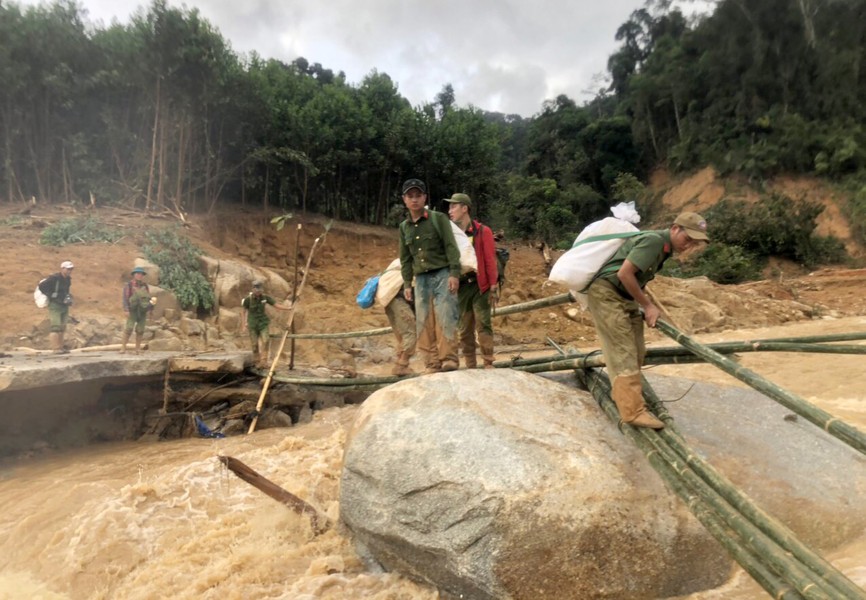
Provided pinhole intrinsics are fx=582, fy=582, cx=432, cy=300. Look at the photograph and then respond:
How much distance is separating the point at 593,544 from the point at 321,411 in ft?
18.2

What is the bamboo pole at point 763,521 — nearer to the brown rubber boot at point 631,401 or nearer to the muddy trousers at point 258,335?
the brown rubber boot at point 631,401

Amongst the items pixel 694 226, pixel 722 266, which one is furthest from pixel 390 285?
pixel 722 266

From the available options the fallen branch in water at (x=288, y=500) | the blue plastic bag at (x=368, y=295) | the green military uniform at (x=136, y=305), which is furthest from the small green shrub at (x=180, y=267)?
the fallen branch in water at (x=288, y=500)

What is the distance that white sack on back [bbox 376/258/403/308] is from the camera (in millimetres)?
5504

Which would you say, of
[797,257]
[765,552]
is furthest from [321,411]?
[797,257]

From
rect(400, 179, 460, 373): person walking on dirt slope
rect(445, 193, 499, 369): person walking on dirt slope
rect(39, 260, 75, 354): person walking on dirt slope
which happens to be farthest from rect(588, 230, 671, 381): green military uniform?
rect(39, 260, 75, 354): person walking on dirt slope

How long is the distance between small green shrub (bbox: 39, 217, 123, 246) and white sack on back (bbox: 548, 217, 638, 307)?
38.1 feet

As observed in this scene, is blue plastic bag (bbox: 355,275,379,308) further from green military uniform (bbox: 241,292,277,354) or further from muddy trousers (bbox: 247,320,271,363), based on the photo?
muddy trousers (bbox: 247,320,271,363)

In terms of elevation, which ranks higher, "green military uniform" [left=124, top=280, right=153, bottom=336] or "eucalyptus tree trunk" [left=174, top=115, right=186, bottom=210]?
"eucalyptus tree trunk" [left=174, top=115, right=186, bottom=210]

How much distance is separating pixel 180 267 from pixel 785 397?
37.6 ft

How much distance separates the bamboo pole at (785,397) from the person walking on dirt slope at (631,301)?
0.57 feet

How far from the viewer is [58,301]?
25.9 feet

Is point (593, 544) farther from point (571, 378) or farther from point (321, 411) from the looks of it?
point (321, 411)

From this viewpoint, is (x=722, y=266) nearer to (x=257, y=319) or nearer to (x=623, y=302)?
(x=257, y=319)
